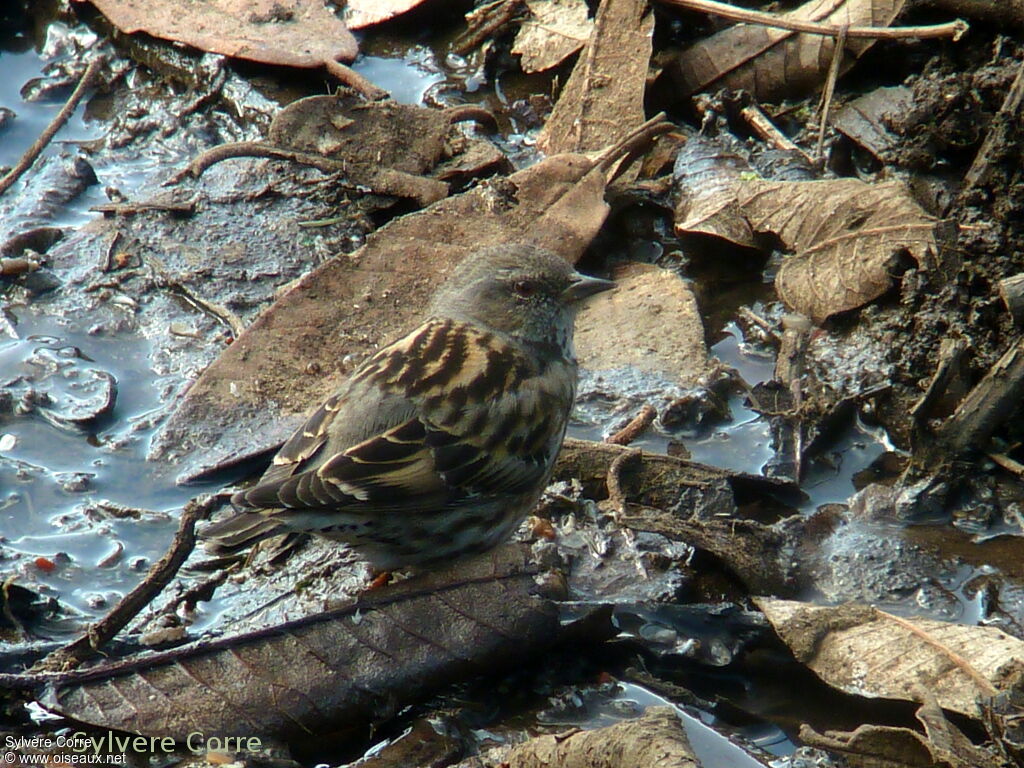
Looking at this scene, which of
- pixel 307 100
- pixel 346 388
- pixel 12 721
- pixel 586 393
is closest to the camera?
pixel 12 721

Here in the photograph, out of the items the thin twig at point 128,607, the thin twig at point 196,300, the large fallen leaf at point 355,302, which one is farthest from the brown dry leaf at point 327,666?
the thin twig at point 196,300

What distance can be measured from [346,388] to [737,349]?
1778 millimetres

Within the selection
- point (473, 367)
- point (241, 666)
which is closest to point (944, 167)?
point (473, 367)

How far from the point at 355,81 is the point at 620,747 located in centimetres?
450

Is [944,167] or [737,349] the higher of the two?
[944,167]

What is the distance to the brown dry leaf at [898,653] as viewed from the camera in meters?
3.93

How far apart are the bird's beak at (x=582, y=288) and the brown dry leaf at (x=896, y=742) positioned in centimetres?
227

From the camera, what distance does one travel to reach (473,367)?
16.7 ft

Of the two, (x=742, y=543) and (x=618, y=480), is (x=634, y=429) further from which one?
(x=742, y=543)

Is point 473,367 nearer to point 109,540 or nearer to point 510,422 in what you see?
point 510,422

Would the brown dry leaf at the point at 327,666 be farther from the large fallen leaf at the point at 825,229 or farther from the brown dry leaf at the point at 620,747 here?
the large fallen leaf at the point at 825,229

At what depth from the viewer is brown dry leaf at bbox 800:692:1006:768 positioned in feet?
12.2

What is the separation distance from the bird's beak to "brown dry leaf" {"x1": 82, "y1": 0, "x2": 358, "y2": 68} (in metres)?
2.53

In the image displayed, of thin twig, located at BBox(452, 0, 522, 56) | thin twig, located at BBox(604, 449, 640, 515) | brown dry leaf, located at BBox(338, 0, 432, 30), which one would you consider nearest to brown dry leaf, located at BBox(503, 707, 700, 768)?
thin twig, located at BBox(604, 449, 640, 515)
